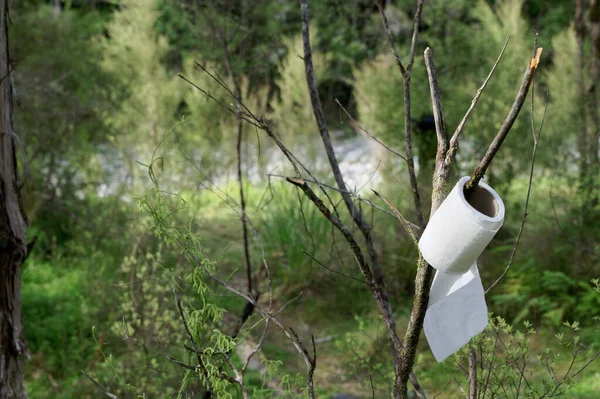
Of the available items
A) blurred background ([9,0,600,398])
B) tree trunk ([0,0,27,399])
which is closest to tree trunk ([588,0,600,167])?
blurred background ([9,0,600,398])

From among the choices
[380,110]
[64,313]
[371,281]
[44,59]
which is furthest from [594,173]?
[44,59]

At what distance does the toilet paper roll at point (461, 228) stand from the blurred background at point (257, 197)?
205 cm

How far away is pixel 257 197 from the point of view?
9008mm

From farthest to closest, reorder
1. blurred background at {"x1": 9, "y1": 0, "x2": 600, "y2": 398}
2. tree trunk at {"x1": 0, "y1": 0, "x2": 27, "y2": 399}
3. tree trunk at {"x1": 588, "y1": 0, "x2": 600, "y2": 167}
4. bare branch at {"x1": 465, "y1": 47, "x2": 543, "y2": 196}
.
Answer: tree trunk at {"x1": 588, "y1": 0, "x2": 600, "y2": 167} < blurred background at {"x1": 9, "y1": 0, "x2": 600, "y2": 398} < tree trunk at {"x1": 0, "y1": 0, "x2": 27, "y2": 399} < bare branch at {"x1": 465, "y1": 47, "x2": 543, "y2": 196}

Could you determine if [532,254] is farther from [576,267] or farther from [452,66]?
[452,66]

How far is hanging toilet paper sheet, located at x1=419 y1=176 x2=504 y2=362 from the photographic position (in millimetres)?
980

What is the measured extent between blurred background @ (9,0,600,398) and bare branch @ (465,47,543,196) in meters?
2.09

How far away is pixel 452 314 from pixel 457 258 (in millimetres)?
140

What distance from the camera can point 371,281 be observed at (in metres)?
1.31

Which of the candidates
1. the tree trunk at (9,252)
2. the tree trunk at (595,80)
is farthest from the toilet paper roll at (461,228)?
the tree trunk at (595,80)

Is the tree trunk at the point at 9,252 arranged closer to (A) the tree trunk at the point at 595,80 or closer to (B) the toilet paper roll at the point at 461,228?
(B) the toilet paper roll at the point at 461,228

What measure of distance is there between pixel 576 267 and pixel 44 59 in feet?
19.2

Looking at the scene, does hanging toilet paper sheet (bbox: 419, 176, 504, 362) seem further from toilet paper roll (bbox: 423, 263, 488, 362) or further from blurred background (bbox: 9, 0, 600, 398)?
blurred background (bbox: 9, 0, 600, 398)

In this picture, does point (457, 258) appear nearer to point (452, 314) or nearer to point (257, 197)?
point (452, 314)
